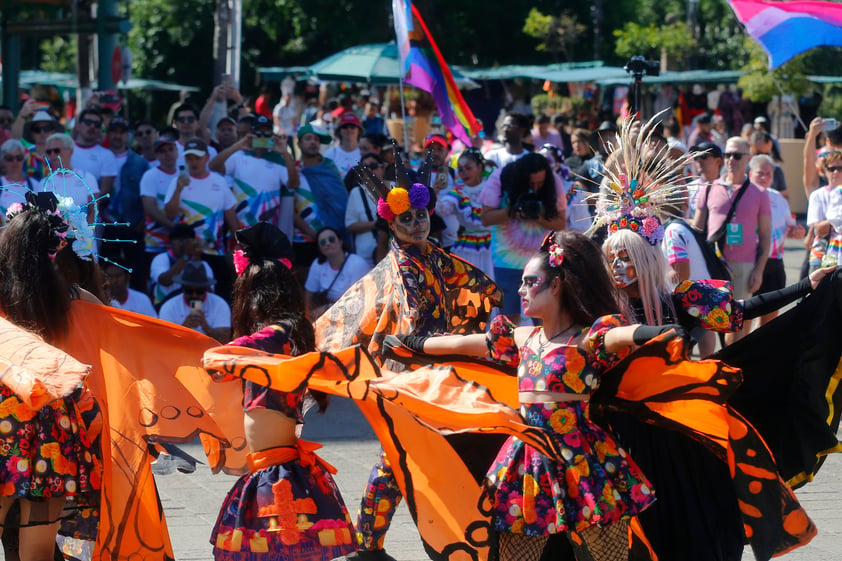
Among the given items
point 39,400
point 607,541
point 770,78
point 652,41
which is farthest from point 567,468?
point 652,41

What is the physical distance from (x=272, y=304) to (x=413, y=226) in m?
1.59

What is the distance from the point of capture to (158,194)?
10094 mm

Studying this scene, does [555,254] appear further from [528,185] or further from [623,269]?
[528,185]

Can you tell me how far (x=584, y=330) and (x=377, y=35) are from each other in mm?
28975

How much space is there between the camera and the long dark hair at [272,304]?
15.1ft

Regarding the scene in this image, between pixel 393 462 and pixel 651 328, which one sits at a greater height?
pixel 651 328

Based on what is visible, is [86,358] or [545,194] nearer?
[86,358]

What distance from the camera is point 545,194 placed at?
30.2 feet

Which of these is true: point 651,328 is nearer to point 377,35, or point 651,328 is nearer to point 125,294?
point 125,294

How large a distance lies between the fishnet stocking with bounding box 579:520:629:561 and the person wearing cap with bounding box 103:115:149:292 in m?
6.33

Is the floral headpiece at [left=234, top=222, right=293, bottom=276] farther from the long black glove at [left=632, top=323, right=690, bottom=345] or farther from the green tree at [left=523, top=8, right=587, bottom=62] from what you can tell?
the green tree at [left=523, top=8, right=587, bottom=62]

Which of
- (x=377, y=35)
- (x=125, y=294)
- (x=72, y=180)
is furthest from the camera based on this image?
(x=377, y=35)

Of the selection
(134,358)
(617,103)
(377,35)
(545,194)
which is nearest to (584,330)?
(134,358)

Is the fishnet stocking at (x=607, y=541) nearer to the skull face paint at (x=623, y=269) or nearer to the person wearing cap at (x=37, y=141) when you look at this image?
the skull face paint at (x=623, y=269)
